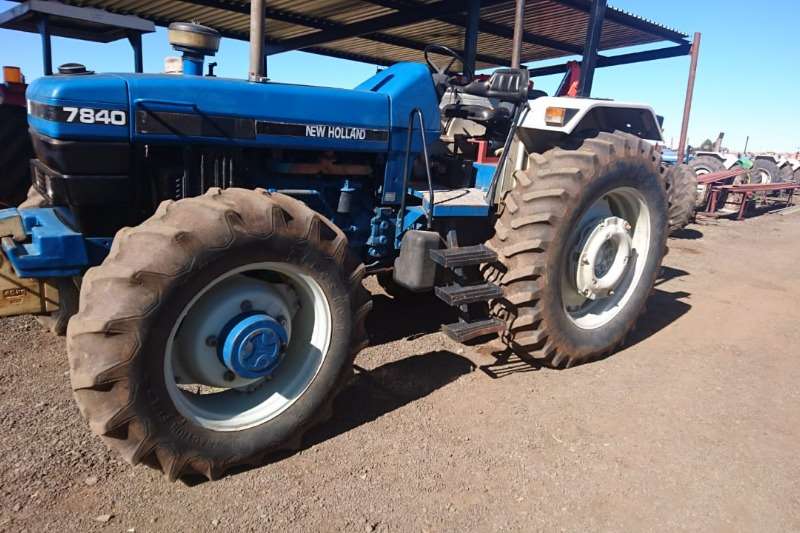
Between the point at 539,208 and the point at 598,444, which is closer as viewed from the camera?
the point at 598,444

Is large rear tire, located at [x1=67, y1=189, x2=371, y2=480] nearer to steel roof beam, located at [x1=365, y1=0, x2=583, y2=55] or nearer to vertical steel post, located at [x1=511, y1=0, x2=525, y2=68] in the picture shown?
vertical steel post, located at [x1=511, y1=0, x2=525, y2=68]

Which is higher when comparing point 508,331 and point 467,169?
point 467,169

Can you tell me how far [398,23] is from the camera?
911 cm

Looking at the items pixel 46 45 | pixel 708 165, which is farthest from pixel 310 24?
pixel 708 165

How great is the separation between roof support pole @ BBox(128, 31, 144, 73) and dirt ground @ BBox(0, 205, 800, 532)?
240cm

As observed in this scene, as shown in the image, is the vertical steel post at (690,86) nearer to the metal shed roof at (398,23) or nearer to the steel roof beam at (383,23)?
the metal shed roof at (398,23)

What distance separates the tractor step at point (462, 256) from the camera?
3369 millimetres

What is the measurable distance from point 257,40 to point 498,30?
7842mm

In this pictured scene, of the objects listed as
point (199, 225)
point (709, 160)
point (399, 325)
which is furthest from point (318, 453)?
point (709, 160)

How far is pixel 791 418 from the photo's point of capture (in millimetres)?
3453

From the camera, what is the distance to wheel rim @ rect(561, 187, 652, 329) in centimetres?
397

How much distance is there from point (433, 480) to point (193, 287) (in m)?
1.36

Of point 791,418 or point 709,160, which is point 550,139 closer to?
point 791,418

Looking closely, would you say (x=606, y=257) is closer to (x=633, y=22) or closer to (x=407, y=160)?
(x=407, y=160)
